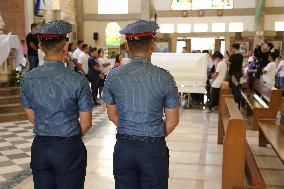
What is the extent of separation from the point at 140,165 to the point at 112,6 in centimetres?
2454

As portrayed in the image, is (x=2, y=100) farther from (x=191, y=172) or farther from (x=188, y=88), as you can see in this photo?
(x=191, y=172)

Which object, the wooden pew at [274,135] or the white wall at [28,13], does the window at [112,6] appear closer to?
the white wall at [28,13]

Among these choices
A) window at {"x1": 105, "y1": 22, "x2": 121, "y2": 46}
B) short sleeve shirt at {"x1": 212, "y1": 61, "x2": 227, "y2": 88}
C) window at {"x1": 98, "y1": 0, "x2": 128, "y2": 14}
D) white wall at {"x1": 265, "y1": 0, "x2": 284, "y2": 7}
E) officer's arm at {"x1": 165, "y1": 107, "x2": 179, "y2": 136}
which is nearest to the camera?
officer's arm at {"x1": 165, "y1": 107, "x2": 179, "y2": 136}

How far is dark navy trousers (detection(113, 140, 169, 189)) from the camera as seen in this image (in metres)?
2.37

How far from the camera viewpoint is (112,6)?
25984mm

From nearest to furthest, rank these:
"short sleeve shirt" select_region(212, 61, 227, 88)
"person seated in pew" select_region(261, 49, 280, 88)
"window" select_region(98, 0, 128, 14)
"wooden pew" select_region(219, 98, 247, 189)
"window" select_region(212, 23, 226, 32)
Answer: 1. "wooden pew" select_region(219, 98, 247, 189)
2. "short sleeve shirt" select_region(212, 61, 227, 88)
3. "person seated in pew" select_region(261, 49, 280, 88)
4. "window" select_region(212, 23, 226, 32)
5. "window" select_region(98, 0, 128, 14)

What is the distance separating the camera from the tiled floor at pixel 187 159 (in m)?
4.48

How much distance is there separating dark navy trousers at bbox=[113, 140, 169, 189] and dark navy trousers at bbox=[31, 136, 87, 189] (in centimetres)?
27

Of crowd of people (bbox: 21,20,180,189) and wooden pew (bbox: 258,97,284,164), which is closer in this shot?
crowd of people (bbox: 21,20,180,189)

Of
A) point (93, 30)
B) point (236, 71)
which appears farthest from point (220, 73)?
point (93, 30)

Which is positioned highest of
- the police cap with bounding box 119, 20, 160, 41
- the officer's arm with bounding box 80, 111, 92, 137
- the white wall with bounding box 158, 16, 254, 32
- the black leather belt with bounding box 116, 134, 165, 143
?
the white wall with bounding box 158, 16, 254, 32

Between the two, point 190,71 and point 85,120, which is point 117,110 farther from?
point 190,71

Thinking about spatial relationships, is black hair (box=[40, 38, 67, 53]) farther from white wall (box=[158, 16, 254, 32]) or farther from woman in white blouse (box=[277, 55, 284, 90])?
white wall (box=[158, 16, 254, 32])

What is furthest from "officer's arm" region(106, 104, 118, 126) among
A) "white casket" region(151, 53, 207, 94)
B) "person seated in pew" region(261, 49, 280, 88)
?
"person seated in pew" region(261, 49, 280, 88)
